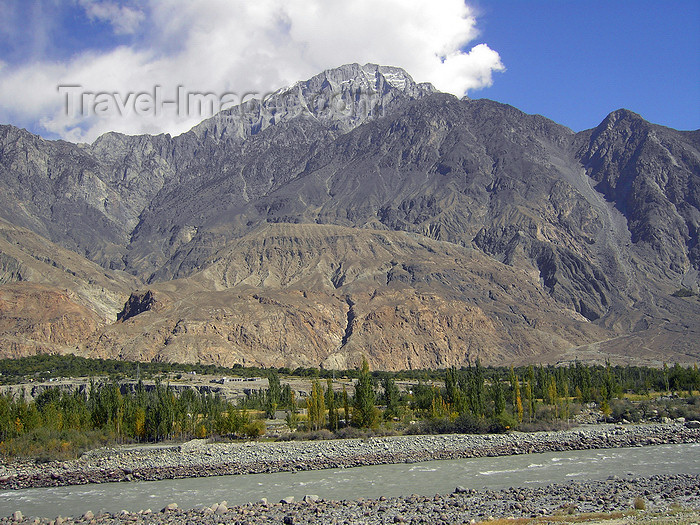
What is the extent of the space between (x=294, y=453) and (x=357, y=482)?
13.4 m

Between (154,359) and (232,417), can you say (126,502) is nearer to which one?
(232,417)

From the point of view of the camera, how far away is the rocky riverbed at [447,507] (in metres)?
37.2

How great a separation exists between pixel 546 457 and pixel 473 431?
13415 mm

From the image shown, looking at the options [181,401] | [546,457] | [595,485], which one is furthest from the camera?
[181,401]

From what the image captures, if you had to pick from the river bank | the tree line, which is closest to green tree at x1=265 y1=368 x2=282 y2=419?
the tree line

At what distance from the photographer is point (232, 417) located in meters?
76.4

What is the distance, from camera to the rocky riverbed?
1463 inches

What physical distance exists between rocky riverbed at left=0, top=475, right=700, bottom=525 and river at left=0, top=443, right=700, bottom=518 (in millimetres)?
3253

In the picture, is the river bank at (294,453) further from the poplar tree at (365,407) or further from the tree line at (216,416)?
the poplar tree at (365,407)

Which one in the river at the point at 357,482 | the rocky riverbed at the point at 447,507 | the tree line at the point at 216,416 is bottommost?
the river at the point at 357,482

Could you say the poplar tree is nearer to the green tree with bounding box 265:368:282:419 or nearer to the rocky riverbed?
the green tree with bounding box 265:368:282:419

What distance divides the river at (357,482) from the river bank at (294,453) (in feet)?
6.34

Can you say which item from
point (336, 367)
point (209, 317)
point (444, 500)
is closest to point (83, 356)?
point (209, 317)

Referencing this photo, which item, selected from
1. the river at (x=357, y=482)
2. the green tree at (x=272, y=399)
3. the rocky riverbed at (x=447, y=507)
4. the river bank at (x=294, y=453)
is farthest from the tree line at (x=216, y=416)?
the rocky riverbed at (x=447, y=507)
